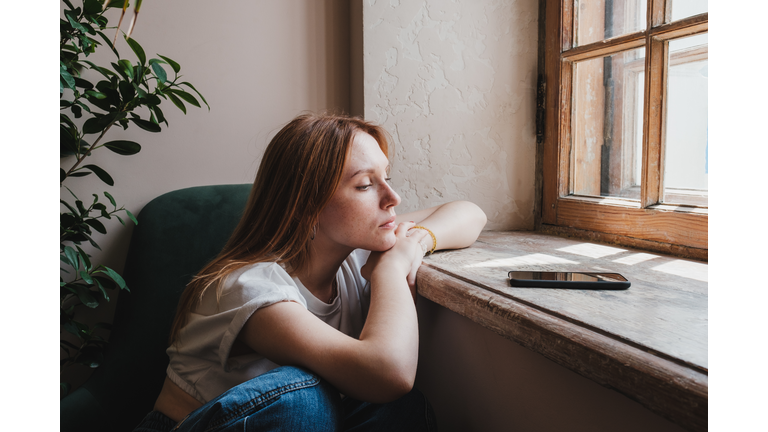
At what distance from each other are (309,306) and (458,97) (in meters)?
0.88

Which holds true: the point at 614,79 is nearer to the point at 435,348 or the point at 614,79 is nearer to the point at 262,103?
the point at 435,348

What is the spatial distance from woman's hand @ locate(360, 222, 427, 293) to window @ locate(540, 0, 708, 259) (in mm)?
596

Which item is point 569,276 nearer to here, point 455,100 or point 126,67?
point 455,100

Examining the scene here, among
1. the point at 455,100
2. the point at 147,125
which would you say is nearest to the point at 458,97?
the point at 455,100

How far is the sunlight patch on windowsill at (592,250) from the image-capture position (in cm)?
110

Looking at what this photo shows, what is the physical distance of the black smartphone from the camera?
752mm

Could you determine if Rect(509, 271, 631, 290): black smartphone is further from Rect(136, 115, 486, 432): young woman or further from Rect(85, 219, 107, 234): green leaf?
Rect(85, 219, 107, 234): green leaf

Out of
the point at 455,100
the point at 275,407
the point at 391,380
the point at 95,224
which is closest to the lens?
the point at 275,407

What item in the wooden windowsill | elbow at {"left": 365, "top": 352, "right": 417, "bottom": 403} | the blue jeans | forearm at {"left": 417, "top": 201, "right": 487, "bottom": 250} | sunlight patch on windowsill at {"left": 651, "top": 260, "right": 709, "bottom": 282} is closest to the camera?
the wooden windowsill

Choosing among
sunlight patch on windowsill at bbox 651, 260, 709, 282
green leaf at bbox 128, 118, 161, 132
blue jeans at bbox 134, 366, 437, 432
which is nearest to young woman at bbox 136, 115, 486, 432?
blue jeans at bbox 134, 366, 437, 432

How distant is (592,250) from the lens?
1149 millimetres

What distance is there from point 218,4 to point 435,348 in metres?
1.23
